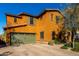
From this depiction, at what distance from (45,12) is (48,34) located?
68cm

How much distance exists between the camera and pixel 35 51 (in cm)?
6544

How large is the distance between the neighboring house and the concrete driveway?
200 millimetres

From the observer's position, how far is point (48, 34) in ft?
215

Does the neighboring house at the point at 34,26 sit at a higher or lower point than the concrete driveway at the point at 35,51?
higher

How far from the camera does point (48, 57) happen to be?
65.4 metres

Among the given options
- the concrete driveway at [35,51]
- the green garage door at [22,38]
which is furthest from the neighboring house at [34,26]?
the concrete driveway at [35,51]

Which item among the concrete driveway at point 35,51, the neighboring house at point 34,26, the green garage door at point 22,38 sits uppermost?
the neighboring house at point 34,26

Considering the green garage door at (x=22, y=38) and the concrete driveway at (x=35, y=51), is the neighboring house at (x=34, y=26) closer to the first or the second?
the green garage door at (x=22, y=38)

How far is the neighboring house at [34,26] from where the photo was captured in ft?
215

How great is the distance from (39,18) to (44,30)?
395 millimetres

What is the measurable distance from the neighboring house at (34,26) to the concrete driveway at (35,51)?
0.65 feet

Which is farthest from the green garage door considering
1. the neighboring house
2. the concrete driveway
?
the concrete driveway

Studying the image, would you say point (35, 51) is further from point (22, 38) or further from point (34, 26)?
point (34, 26)

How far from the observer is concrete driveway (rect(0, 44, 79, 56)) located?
6544 cm
